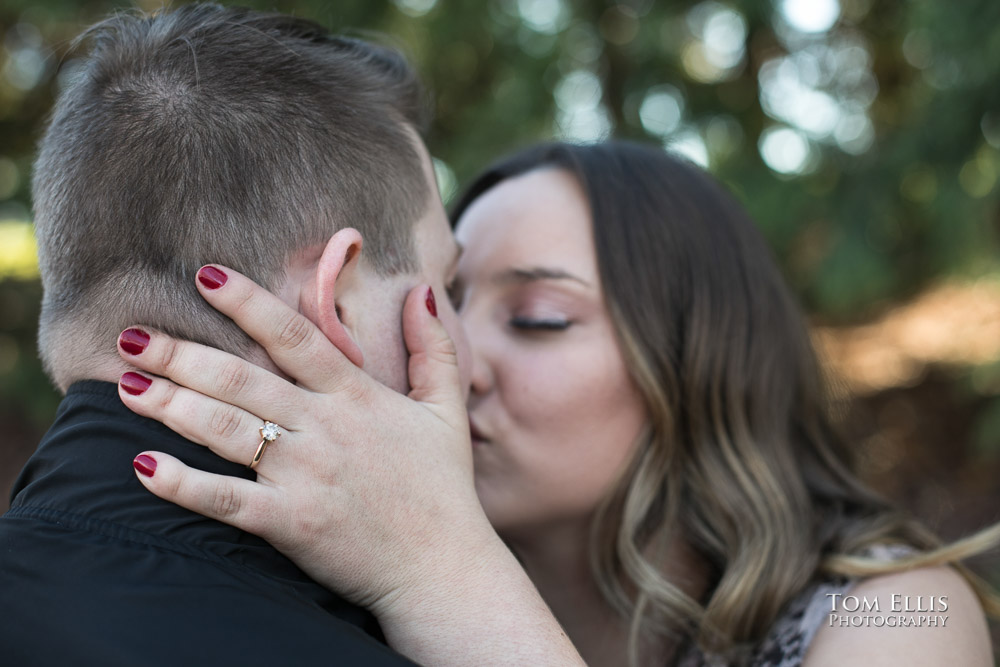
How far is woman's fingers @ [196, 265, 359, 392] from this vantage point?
1.54 meters

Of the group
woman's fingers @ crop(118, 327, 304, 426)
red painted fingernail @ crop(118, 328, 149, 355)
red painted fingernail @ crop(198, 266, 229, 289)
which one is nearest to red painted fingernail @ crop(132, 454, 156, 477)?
woman's fingers @ crop(118, 327, 304, 426)

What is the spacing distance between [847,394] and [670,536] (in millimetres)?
1525

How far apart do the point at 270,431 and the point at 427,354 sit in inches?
16.1

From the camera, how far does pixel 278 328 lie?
157 cm

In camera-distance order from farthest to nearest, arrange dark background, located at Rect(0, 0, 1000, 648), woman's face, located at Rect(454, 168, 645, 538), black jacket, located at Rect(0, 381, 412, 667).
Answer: dark background, located at Rect(0, 0, 1000, 648) → woman's face, located at Rect(454, 168, 645, 538) → black jacket, located at Rect(0, 381, 412, 667)

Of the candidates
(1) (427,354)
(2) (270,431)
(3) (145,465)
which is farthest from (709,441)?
(3) (145,465)

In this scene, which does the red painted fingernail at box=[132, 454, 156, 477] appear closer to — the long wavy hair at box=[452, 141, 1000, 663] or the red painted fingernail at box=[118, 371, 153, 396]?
the red painted fingernail at box=[118, 371, 153, 396]

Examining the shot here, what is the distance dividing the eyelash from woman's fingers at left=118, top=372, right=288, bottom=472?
1.12 meters

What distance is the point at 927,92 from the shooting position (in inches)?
225

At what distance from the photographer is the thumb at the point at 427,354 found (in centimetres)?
180

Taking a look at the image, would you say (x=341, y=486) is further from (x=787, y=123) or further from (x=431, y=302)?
(x=787, y=123)

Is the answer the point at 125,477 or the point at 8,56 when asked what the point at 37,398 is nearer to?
the point at 8,56

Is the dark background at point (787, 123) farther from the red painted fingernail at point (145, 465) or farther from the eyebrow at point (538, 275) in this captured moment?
the red painted fingernail at point (145, 465)

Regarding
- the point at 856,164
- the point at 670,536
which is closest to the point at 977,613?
the point at 670,536
